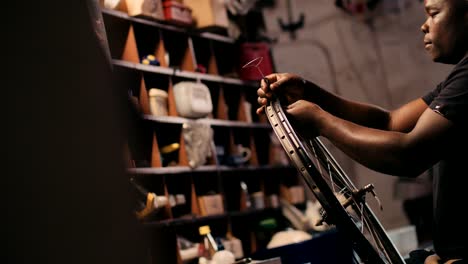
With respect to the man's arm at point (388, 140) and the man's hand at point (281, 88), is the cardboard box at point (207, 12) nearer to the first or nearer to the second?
the man's hand at point (281, 88)

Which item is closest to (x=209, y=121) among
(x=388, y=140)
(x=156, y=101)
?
(x=156, y=101)

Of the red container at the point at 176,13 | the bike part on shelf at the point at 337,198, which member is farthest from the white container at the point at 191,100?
the bike part on shelf at the point at 337,198

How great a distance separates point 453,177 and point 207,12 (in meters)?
3.37

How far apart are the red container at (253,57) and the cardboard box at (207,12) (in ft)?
1.53

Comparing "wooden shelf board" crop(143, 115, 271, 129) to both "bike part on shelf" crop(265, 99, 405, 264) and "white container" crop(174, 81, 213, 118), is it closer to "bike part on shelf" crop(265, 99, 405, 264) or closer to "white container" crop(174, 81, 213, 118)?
"white container" crop(174, 81, 213, 118)

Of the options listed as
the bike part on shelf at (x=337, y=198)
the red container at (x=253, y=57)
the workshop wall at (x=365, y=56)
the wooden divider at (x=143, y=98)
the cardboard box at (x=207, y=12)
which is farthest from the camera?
the workshop wall at (x=365, y=56)

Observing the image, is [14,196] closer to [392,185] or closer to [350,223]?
[350,223]

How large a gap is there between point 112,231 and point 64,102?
22cm

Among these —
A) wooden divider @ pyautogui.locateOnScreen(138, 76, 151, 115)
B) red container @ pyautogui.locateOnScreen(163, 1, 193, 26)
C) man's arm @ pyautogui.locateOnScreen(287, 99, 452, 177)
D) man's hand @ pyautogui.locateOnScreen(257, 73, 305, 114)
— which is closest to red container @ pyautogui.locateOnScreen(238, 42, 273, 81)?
red container @ pyautogui.locateOnScreen(163, 1, 193, 26)

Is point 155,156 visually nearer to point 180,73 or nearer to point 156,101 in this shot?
point 156,101

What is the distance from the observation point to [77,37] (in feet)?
3.34

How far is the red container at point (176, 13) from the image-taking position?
4578mm

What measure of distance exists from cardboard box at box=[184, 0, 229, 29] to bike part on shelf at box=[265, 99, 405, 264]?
319 cm

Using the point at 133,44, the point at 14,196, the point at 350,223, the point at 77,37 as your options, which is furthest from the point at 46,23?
the point at 133,44
